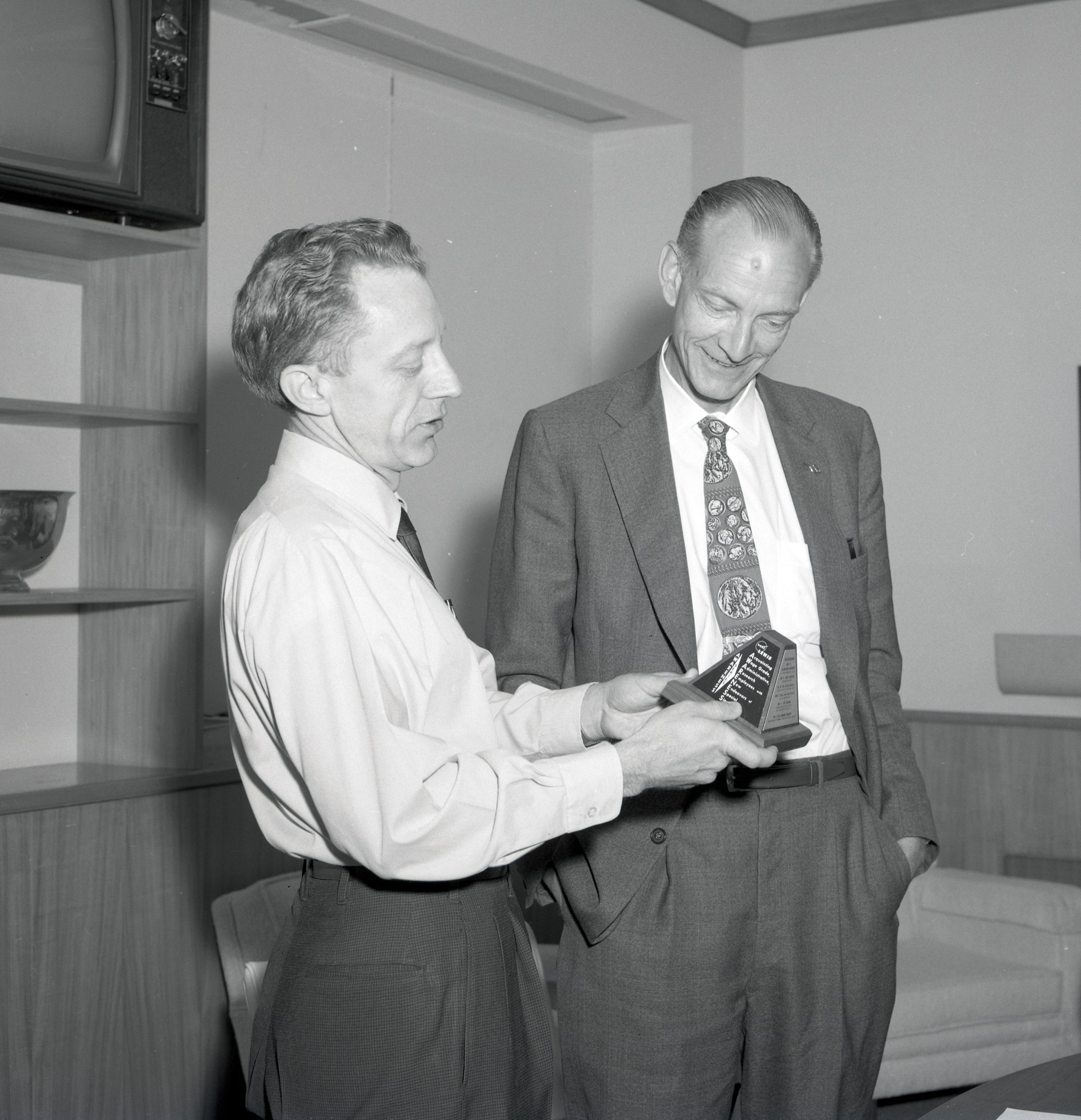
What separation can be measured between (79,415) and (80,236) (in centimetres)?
36

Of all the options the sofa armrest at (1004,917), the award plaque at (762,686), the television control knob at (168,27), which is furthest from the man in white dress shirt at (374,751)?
the sofa armrest at (1004,917)

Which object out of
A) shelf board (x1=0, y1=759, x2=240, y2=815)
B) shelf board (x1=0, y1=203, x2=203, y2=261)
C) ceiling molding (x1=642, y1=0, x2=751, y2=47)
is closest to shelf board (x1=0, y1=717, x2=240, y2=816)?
shelf board (x1=0, y1=759, x2=240, y2=815)

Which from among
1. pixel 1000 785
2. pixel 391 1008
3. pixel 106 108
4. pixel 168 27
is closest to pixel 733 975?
pixel 391 1008

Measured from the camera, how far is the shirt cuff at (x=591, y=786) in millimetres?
1491

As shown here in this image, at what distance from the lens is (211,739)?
10.4 feet

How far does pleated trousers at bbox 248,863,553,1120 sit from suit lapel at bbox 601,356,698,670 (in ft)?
1.91

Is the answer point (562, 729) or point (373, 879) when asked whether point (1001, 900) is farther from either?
point (373, 879)

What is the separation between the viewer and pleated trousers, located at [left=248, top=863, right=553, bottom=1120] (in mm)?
1457

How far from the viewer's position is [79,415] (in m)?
2.90

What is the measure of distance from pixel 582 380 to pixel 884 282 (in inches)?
36.5

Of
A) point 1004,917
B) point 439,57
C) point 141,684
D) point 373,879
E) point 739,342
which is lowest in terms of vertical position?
point 1004,917

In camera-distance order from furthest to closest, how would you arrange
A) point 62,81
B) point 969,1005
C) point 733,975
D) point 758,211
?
point 969,1005, point 62,81, point 758,211, point 733,975

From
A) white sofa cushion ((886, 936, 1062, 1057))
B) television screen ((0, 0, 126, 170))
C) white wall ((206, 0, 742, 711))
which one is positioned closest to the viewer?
television screen ((0, 0, 126, 170))

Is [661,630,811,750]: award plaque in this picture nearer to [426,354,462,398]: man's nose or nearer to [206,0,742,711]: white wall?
[426,354,462,398]: man's nose
